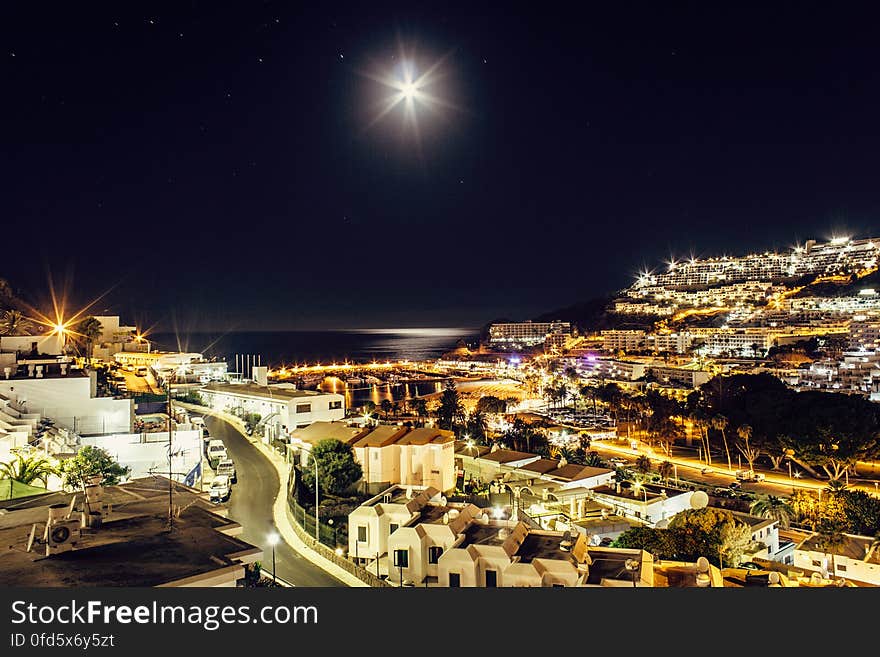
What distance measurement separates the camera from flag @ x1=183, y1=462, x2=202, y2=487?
9107mm

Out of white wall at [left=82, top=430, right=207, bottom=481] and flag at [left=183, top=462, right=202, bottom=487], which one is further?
flag at [left=183, top=462, right=202, bottom=487]

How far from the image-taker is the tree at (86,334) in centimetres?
1917

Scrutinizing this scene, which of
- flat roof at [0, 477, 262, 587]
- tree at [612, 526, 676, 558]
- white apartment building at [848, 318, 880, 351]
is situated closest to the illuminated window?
tree at [612, 526, 676, 558]

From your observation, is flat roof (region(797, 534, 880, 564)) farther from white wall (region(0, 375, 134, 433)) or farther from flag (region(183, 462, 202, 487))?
white wall (region(0, 375, 134, 433))

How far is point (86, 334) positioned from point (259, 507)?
1375cm

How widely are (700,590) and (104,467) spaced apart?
7.78m

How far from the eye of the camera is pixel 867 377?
25.4 metres

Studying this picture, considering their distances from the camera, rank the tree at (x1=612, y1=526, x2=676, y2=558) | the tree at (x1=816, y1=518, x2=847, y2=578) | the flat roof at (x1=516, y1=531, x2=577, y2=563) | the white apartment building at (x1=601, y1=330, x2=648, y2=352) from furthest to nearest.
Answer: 1. the white apartment building at (x1=601, y1=330, x2=648, y2=352)
2. the tree at (x1=816, y1=518, x2=847, y2=578)
3. the tree at (x1=612, y1=526, x2=676, y2=558)
4. the flat roof at (x1=516, y1=531, x2=577, y2=563)

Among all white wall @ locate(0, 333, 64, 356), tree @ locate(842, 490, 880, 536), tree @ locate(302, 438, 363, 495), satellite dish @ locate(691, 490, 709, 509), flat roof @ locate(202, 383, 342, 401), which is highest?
white wall @ locate(0, 333, 64, 356)

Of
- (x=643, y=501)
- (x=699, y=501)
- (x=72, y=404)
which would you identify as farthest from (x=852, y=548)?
(x=72, y=404)

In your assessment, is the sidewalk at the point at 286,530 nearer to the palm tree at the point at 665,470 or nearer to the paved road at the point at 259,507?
the paved road at the point at 259,507

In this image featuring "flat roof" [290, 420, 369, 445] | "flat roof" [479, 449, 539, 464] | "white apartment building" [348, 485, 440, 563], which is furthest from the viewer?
Result: "flat roof" [479, 449, 539, 464]

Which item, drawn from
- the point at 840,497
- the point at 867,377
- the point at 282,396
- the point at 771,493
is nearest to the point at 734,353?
the point at 867,377

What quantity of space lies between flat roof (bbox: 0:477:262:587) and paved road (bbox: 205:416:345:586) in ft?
9.49
